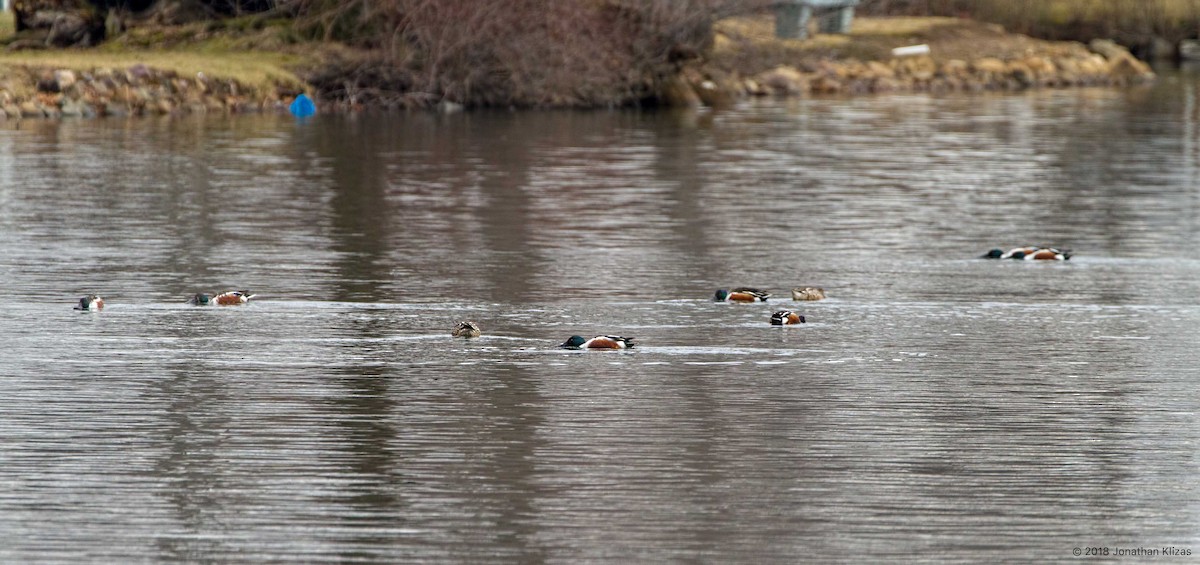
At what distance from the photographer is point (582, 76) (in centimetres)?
4981

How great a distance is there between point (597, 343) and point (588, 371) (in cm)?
84

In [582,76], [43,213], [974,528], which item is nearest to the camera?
[974,528]

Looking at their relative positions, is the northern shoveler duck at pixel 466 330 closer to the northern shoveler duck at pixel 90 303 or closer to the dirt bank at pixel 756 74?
the northern shoveler duck at pixel 90 303

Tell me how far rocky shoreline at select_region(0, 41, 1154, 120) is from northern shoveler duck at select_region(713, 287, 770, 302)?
2931 cm

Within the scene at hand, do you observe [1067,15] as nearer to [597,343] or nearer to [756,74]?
[756,74]

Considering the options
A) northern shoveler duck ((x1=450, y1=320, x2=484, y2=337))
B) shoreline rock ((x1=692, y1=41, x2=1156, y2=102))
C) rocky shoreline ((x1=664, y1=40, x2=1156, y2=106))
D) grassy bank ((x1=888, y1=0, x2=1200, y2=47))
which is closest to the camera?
northern shoveler duck ((x1=450, y1=320, x2=484, y2=337))

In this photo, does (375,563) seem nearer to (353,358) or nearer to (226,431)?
(226,431)

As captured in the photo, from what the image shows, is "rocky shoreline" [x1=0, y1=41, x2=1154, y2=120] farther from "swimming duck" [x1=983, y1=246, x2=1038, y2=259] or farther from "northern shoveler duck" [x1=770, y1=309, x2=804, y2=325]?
"northern shoveler duck" [x1=770, y1=309, x2=804, y2=325]

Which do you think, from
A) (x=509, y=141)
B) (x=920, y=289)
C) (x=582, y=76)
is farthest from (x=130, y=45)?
(x=920, y=289)

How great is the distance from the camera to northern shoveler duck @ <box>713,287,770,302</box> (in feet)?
58.2

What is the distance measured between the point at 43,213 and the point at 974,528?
17.4 metres

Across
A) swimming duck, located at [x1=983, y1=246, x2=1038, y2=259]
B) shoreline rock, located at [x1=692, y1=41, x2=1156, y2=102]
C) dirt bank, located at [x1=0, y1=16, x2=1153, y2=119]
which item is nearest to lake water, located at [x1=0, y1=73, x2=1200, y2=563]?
swimming duck, located at [x1=983, y1=246, x2=1038, y2=259]

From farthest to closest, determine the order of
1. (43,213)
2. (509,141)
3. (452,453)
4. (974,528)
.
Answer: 1. (509,141)
2. (43,213)
3. (452,453)
4. (974,528)

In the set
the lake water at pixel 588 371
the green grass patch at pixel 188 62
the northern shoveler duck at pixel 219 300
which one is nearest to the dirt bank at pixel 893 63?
the green grass patch at pixel 188 62
